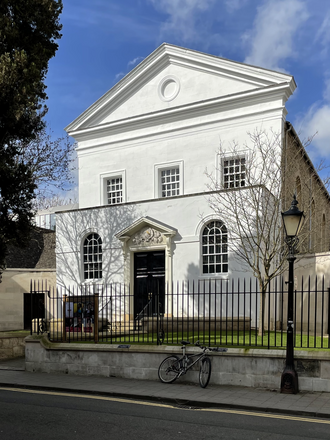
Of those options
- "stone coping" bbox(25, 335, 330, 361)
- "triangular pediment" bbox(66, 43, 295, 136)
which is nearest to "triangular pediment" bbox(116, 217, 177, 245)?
"triangular pediment" bbox(66, 43, 295, 136)

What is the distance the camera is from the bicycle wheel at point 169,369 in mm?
11648

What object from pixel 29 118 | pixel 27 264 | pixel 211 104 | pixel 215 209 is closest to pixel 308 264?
pixel 215 209

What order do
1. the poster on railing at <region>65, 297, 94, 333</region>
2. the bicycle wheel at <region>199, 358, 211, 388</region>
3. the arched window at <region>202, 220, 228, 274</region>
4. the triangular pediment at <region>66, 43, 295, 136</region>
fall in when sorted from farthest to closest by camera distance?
the triangular pediment at <region>66, 43, 295, 136</region> → the arched window at <region>202, 220, 228, 274</region> → the poster on railing at <region>65, 297, 94, 333</region> → the bicycle wheel at <region>199, 358, 211, 388</region>

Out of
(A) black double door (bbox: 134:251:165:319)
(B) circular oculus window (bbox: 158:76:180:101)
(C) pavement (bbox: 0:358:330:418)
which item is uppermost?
(B) circular oculus window (bbox: 158:76:180:101)

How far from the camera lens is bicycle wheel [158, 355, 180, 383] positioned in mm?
11648

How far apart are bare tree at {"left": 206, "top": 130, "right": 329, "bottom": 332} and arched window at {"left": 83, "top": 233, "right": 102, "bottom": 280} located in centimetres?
584

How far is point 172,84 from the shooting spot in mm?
23094

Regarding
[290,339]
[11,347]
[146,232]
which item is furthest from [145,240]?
[290,339]

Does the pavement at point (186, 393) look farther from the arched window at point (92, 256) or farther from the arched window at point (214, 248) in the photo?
the arched window at point (92, 256)

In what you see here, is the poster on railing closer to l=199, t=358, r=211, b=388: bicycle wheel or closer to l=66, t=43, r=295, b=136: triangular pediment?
l=199, t=358, r=211, b=388: bicycle wheel

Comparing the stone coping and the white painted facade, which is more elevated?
the white painted facade

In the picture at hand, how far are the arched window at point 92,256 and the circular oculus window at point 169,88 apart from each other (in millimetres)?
7177

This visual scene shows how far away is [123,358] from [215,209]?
26.8ft

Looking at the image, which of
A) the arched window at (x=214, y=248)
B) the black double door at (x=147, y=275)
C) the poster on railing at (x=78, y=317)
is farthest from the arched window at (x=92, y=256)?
the poster on railing at (x=78, y=317)
